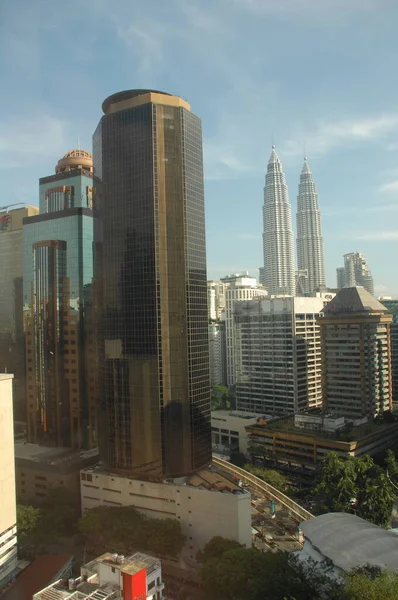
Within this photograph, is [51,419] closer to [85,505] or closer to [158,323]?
[85,505]

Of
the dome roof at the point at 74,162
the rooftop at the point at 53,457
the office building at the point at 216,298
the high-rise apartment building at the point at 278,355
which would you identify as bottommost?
the rooftop at the point at 53,457

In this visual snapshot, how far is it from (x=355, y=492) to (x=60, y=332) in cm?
1100

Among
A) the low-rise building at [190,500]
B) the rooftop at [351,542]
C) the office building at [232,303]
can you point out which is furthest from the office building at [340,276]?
the rooftop at [351,542]

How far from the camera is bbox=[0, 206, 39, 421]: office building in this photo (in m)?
18.1

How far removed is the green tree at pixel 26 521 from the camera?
10.8 meters

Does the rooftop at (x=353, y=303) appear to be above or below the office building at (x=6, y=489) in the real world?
above

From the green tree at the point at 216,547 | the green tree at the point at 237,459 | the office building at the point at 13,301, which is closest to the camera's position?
the green tree at the point at 216,547

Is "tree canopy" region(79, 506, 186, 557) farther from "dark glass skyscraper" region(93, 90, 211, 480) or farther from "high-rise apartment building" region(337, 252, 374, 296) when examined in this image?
"high-rise apartment building" region(337, 252, 374, 296)

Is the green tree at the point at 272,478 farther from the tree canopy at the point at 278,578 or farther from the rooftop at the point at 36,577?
the rooftop at the point at 36,577

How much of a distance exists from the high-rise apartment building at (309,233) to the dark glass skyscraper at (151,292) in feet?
147

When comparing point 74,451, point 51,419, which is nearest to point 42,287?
point 51,419

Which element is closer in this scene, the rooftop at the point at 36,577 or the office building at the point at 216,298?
the rooftop at the point at 36,577

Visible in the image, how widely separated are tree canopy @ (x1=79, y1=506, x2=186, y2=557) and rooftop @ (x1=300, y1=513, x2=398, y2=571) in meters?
2.81

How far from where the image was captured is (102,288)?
1282 cm
